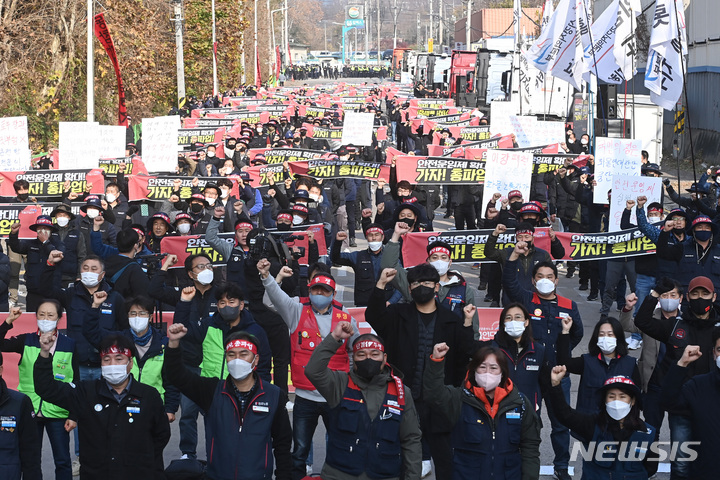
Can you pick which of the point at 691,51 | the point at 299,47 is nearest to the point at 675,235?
the point at 691,51

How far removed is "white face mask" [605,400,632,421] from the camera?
241 inches

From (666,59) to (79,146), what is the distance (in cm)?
924

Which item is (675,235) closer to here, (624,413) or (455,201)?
(624,413)

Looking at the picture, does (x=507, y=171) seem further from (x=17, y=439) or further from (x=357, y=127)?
(x=17, y=439)

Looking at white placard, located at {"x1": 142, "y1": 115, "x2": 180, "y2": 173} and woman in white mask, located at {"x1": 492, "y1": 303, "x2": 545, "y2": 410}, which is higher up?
white placard, located at {"x1": 142, "y1": 115, "x2": 180, "y2": 173}

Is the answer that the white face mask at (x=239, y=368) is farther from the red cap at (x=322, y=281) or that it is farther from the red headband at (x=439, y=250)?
the red headband at (x=439, y=250)

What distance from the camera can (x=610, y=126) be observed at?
25766 millimetres

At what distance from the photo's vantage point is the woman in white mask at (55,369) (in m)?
7.33

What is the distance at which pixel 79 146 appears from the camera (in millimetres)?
17766

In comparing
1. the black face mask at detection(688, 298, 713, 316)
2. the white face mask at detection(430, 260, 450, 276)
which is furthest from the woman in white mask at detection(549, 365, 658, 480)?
the white face mask at detection(430, 260, 450, 276)

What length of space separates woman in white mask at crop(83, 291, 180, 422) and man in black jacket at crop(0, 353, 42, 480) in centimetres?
109

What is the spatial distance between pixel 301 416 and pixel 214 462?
161 cm

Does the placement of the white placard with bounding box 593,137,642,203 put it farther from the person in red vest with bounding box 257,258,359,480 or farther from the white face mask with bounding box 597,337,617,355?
the person in red vest with bounding box 257,258,359,480

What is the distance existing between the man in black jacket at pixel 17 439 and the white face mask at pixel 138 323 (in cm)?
141
